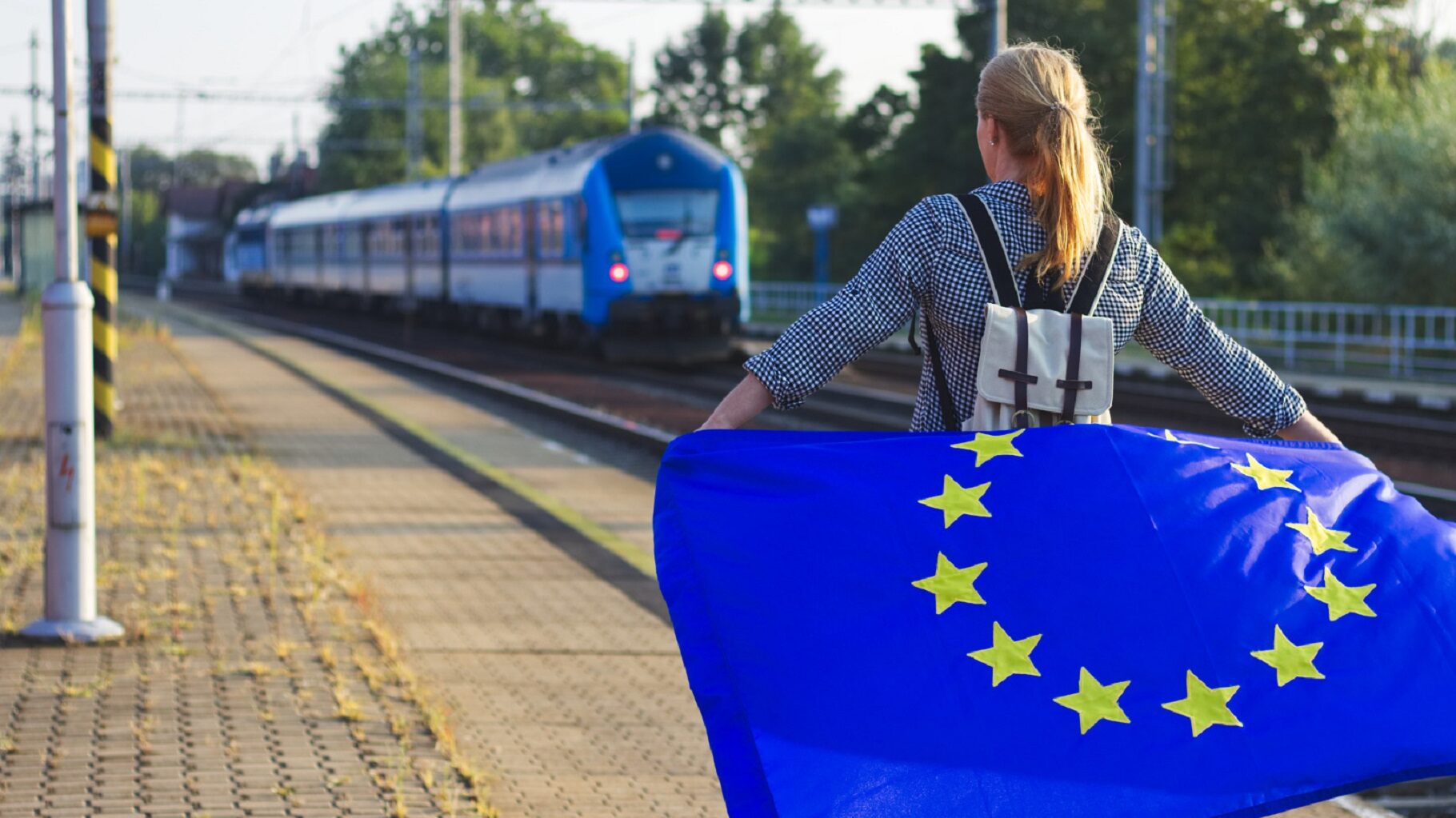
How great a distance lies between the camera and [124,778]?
14.9 ft

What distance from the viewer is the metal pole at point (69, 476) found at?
20.2 feet

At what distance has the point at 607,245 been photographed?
23.6 m

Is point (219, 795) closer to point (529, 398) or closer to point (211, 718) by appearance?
point (211, 718)

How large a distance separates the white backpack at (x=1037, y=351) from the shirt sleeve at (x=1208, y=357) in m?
0.17

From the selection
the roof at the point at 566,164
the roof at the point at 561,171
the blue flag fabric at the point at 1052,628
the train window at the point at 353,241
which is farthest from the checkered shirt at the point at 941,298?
the train window at the point at 353,241

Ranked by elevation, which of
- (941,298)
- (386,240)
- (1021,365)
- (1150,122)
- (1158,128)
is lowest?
(1021,365)

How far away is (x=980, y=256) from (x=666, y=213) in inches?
836

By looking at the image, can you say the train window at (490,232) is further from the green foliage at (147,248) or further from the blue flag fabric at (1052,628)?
the green foliage at (147,248)

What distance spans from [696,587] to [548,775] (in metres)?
2.13

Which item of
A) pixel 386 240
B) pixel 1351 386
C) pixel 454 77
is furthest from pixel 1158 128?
pixel 454 77

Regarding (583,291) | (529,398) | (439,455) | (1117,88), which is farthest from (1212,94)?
(439,455)

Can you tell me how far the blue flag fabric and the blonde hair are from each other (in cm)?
31

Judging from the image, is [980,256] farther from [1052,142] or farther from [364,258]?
[364,258]

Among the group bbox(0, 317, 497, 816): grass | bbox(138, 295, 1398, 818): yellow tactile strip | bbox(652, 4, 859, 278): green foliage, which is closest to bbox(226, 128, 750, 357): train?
bbox(0, 317, 497, 816): grass
